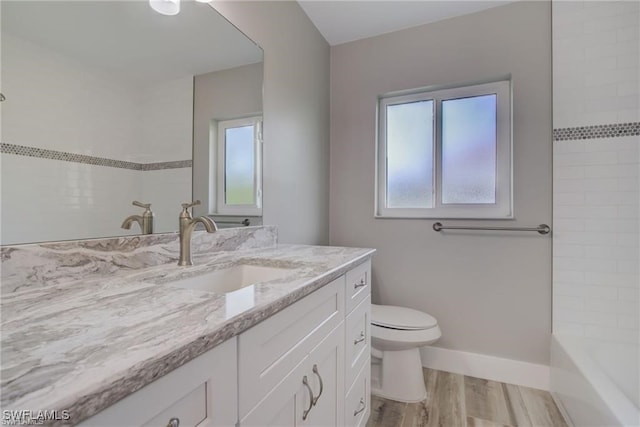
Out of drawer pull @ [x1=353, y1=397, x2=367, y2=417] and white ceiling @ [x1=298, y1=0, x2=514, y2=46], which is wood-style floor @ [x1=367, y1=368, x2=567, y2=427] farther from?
white ceiling @ [x1=298, y1=0, x2=514, y2=46]

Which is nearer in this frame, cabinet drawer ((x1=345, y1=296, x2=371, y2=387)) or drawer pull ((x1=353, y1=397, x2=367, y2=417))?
cabinet drawer ((x1=345, y1=296, x2=371, y2=387))

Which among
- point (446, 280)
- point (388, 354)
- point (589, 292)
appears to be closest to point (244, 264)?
point (388, 354)

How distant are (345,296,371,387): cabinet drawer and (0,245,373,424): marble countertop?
1.40 ft

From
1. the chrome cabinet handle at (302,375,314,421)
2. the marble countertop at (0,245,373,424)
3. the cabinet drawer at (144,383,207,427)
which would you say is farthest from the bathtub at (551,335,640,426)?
the cabinet drawer at (144,383,207,427)

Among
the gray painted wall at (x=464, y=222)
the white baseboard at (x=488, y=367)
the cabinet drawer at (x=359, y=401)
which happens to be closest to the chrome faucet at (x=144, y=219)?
the cabinet drawer at (x=359, y=401)

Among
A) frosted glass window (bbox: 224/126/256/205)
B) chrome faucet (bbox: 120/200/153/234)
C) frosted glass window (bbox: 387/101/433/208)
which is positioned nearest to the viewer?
chrome faucet (bbox: 120/200/153/234)

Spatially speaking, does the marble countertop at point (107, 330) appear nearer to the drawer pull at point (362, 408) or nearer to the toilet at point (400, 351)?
the drawer pull at point (362, 408)

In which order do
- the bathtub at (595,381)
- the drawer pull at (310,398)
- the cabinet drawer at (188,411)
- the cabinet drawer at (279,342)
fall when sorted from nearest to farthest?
the cabinet drawer at (188,411)
the cabinet drawer at (279,342)
the drawer pull at (310,398)
the bathtub at (595,381)

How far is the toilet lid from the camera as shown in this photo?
65.8 inches

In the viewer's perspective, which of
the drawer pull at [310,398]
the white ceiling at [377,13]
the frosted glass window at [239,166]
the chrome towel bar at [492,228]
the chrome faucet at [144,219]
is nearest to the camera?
the drawer pull at [310,398]

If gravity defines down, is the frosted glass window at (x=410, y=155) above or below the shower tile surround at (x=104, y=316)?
above

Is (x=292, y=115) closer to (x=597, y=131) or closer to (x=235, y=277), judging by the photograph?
(x=235, y=277)

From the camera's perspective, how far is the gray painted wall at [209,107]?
123 centimetres

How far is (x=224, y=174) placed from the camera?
1.40 m
